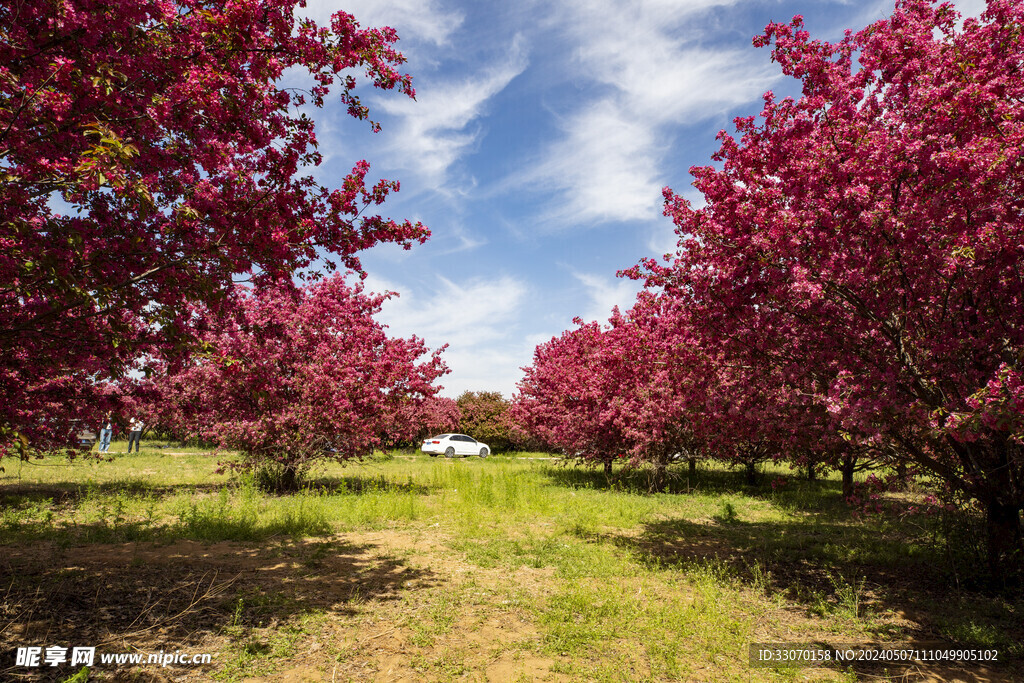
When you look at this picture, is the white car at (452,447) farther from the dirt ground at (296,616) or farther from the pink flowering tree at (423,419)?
the dirt ground at (296,616)

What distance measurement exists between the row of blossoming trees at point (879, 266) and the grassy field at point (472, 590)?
1648 mm

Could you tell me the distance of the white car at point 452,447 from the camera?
3142 cm

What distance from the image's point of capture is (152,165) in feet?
16.9

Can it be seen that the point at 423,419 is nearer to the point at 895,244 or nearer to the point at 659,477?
the point at 659,477

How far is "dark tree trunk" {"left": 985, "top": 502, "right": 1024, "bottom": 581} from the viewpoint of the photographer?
6391mm

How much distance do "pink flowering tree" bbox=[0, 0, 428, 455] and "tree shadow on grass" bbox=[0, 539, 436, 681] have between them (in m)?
1.94

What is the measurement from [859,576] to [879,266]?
4.61 meters

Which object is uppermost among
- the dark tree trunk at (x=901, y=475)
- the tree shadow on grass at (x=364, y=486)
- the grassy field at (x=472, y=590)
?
the dark tree trunk at (x=901, y=475)

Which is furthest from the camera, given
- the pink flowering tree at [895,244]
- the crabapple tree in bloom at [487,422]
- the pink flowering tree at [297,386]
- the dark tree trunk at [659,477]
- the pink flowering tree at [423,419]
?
the crabapple tree in bloom at [487,422]

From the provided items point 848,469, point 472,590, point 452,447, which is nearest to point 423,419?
point 452,447

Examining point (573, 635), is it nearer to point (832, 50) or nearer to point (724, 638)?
point (724, 638)

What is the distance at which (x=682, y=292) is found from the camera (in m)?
7.70

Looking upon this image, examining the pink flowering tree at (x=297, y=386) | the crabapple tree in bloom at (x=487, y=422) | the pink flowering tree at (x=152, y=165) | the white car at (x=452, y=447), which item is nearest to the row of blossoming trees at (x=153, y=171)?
the pink flowering tree at (x=152, y=165)

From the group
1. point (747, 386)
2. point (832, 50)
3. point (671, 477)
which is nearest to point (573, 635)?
point (747, 386)
